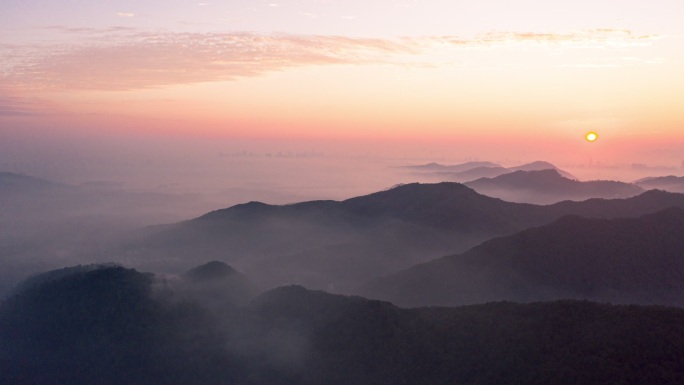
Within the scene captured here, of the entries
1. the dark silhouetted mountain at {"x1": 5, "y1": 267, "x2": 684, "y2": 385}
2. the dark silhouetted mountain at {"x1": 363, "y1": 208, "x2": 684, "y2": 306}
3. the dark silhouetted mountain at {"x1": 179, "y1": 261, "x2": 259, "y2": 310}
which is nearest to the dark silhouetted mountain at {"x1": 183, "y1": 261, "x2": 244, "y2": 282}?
the dark silhouetted mountain at {"x1": 179, "y1": 261, "x2": 259, "y2": 310}

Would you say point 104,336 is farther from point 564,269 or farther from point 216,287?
point 564,269

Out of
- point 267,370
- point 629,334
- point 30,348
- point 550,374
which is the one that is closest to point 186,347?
point 267,370

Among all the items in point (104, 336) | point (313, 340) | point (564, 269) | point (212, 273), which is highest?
point (564, 269)

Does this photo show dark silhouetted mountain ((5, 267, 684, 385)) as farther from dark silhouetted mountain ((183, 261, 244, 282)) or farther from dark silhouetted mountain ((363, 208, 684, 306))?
dark silhouetted mountain ((363, 208, 684, 306))

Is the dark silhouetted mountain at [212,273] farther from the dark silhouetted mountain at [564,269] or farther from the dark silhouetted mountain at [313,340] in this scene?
the dark silhouetted mountain at [564,269]

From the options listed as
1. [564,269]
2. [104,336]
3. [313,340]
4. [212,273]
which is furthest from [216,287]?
[564,269]

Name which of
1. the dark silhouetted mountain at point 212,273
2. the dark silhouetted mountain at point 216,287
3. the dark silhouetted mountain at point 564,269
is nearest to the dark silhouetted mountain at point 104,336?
the dark silhouetted mountain at point 216,287
